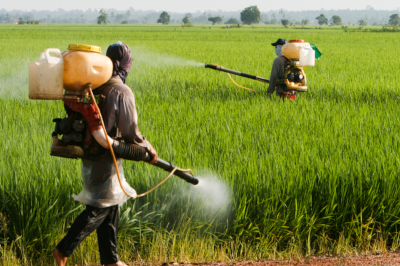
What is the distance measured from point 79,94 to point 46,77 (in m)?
0.17

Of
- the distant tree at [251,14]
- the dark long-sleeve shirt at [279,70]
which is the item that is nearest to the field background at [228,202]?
the dark long-sleeve shirt at [279,70]

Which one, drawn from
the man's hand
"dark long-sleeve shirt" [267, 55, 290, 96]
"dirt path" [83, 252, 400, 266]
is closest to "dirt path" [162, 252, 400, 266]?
"dirt path" [83, 252, 400, 266]

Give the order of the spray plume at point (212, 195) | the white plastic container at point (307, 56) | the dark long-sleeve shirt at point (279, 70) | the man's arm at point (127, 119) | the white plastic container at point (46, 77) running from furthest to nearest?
the dark long-sleeve shirt at point (279, 70) → the white plastic container at point (307, 56) → the spray plume at point (212, 195) → the man's arm at point (127, 119) → the white plastic container at point (46, 77)

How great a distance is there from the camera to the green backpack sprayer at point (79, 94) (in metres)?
1.94

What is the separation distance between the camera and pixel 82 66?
1.97 metres

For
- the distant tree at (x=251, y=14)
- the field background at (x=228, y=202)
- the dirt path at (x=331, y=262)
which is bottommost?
the dirt path at (x=331, y=262)

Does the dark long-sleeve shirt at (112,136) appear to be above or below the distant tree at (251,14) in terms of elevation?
below

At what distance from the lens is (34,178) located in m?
2.95

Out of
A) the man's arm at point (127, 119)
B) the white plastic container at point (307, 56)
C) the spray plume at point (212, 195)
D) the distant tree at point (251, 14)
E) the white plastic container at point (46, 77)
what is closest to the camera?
the white plastic container at point (46, 77)

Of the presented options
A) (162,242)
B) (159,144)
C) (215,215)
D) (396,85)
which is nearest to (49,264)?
(162,242)

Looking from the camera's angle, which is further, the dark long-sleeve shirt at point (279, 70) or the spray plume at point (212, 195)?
the dark long-sleeve shirt at point (279, 70)

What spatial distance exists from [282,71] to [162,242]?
3.70m

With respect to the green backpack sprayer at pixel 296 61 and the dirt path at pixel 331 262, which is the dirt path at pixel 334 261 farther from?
the green backpack sprayer at pixel 296 61

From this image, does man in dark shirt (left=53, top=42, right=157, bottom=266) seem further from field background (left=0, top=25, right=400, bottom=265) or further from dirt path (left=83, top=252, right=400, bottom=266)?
dirt path (left=83, top=252, right=400, bottom=266)
